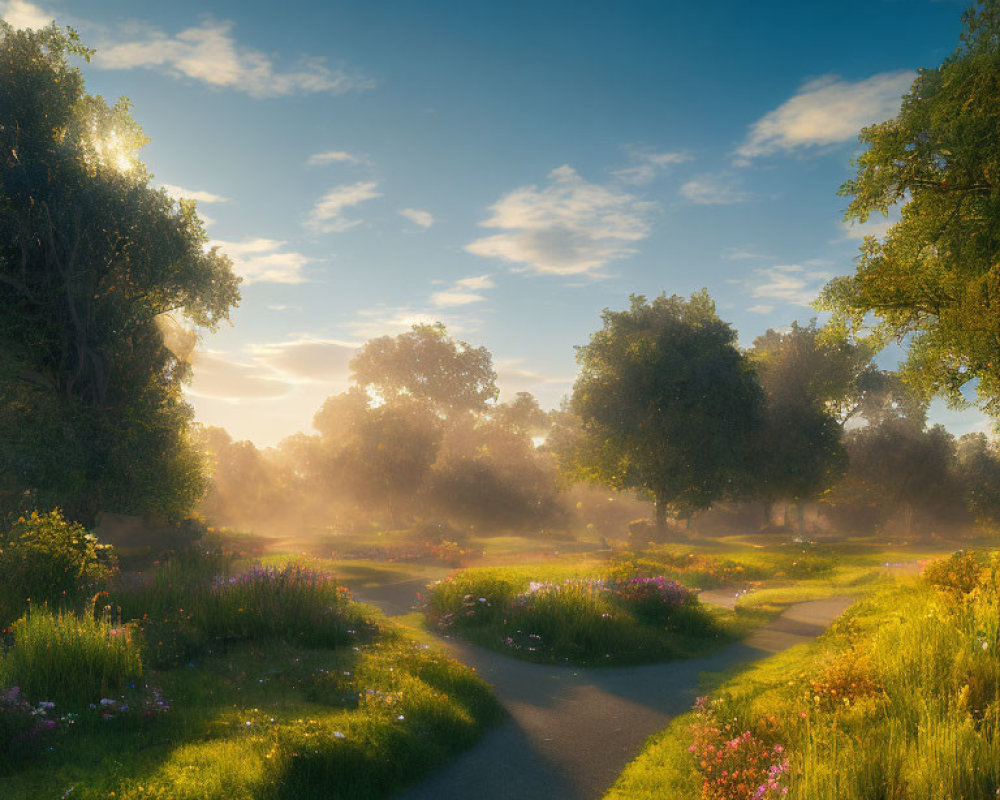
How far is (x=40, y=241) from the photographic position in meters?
20.0

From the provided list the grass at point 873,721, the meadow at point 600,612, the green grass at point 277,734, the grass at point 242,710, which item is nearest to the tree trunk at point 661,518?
the meadow at point 600,612

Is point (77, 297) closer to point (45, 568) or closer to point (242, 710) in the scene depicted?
point (45, 568)

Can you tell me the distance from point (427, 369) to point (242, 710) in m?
63.8

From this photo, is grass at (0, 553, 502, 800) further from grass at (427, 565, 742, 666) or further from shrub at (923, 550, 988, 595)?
shrub at (923, 550, 988, 595)

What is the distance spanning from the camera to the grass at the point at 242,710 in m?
6.59

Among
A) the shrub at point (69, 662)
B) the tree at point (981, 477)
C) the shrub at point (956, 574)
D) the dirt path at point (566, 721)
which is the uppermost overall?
the tree at point (981, 477)

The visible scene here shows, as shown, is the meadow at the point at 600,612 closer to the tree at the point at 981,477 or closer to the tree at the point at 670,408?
the tree at the point at 670,408

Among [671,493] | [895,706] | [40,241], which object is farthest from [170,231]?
[671,493]

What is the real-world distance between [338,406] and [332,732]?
57581 mm

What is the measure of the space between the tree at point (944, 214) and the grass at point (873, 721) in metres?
7.36

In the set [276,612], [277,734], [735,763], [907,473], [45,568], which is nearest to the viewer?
[735,763]

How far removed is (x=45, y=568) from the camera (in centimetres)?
1391

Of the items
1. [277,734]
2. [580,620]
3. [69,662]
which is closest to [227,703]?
[277,734]

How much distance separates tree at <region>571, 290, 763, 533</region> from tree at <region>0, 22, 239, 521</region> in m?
23.5
